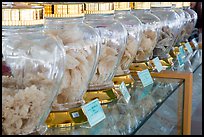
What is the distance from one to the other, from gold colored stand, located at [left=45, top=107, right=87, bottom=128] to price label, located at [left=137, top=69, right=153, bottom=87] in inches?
15.8

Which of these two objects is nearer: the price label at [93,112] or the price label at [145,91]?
the price label at [93,112]

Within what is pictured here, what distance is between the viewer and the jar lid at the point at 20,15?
0.79 metres

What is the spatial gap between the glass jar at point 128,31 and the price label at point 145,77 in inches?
1.7

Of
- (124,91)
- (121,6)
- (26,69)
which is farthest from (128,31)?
(26,69)

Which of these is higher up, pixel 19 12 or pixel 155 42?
pixel 19 12

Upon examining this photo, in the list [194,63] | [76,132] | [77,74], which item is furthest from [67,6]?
[194,63]

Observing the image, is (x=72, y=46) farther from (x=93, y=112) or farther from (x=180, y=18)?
(x=180, y=18)

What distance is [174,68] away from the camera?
5.35 feet

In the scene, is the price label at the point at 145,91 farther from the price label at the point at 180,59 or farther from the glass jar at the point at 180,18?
the glass jar at the point at 180,18

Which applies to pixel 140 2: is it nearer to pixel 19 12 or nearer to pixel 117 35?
pixel 117 35

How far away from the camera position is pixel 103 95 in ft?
3.73

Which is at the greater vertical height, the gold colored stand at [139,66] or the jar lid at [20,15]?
the jar lid at [20,15]

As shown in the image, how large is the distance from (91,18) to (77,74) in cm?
21

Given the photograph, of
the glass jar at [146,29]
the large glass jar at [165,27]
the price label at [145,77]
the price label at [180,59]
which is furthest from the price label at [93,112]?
the price label at [180,59]
